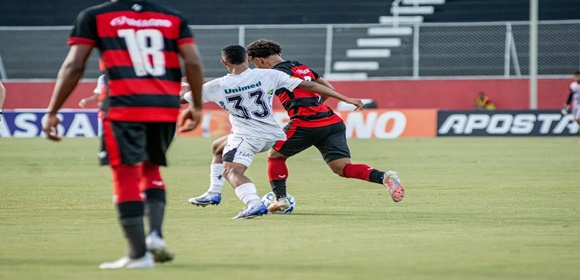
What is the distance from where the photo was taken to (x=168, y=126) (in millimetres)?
6852

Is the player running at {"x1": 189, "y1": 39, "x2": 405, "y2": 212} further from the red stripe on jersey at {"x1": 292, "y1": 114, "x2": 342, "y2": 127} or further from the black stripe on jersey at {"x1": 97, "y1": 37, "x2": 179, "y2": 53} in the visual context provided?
the black stripe on jersey at {"x1": 97, "y1": 37, "x2": 179, "y2": 53}

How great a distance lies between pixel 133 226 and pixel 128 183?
264mm

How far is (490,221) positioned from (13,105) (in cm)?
2744

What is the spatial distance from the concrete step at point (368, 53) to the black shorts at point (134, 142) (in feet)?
90.0

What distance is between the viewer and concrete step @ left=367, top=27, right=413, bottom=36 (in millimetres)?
33347

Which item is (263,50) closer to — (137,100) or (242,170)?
(242,170)

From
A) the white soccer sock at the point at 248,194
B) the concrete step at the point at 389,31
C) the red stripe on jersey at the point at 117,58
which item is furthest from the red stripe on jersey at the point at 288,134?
the concrete step at the point at 389,31

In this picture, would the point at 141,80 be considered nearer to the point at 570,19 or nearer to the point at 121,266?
the point at 121,266

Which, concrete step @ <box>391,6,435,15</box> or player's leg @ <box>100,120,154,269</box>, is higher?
player's leg @ <box>100,120,154,269</box>

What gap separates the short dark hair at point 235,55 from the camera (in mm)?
9836

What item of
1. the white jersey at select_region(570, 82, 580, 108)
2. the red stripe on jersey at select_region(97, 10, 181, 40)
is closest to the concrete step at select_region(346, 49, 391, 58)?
the white jersey at select_region(570, 82, 580, 108)

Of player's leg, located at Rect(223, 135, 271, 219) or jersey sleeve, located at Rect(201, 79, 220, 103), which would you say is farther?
jersey sleeve, located at Rect(201, 79, 220, 103)

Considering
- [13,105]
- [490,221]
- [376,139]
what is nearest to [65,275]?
[490,221]

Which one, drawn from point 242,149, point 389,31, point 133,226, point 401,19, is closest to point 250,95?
point 242,149
